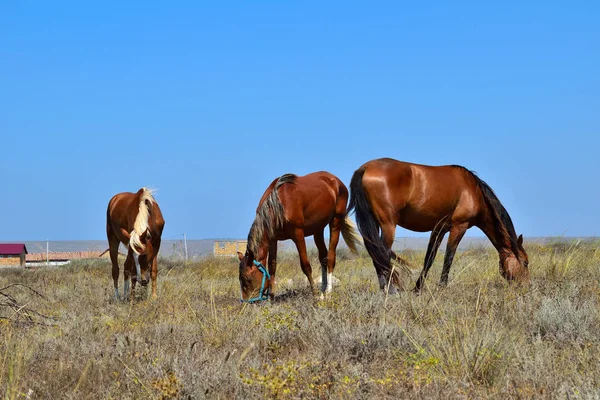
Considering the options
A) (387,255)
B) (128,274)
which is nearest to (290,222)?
(387,255)

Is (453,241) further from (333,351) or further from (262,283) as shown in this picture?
(333,351)

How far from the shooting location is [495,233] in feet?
33.8

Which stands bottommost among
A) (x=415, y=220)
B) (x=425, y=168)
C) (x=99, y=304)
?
(x=99, y=304)

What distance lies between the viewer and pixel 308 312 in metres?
7.41

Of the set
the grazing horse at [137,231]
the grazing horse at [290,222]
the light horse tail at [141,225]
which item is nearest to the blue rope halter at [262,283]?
the grazing horse at [290,222]

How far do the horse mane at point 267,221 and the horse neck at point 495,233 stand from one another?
Result: 308cm

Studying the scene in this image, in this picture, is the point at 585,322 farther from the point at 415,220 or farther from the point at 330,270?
the point at 330,270

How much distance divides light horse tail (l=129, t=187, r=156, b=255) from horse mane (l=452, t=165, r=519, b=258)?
17.3 feet

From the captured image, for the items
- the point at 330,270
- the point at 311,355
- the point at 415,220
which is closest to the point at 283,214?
the point at 330,270

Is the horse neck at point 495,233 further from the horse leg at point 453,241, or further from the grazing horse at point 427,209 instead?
the horse leg at point 453,241

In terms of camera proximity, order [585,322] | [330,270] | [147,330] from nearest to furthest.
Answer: [585,322] → [147,330] → [330,270]

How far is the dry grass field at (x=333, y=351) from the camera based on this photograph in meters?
4.70

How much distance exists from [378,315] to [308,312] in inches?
31.3

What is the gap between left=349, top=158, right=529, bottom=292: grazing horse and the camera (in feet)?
30.9
